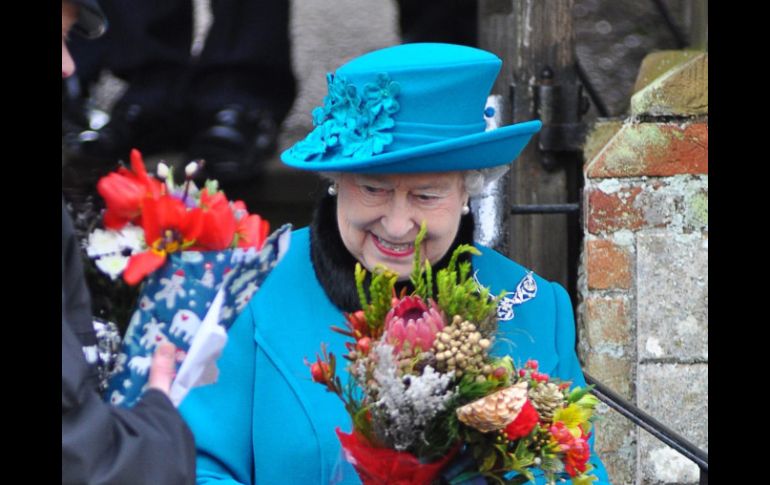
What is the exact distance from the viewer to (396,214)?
9.05 feet

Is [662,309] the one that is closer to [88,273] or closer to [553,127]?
[553,127]

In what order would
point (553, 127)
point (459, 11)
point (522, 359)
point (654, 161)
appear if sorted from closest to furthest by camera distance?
1. point (522, 359)
2. point (654, 161)
3. point (553, 127)
4. point (459, 11)

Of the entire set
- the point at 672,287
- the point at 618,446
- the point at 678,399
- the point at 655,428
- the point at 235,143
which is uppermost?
the point at 235,143

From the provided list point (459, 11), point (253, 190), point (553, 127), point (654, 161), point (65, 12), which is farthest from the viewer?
point (253, 190)

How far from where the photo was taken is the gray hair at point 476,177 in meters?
2.86

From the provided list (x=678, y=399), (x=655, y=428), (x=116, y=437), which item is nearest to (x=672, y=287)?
(x=678, y=399)

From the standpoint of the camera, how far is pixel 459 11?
4.80 meters

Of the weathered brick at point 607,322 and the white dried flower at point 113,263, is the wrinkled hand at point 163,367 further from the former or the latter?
the weathered brick at point 607,322

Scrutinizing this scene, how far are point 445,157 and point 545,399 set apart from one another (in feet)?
1.89

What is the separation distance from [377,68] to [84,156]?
99.4 inches

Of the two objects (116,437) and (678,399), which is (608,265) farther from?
(116,437)

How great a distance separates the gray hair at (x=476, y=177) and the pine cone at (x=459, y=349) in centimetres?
60

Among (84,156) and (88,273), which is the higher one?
(88,273)

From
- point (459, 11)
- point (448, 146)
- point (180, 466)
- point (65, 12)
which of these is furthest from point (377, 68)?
point (459, 11)
